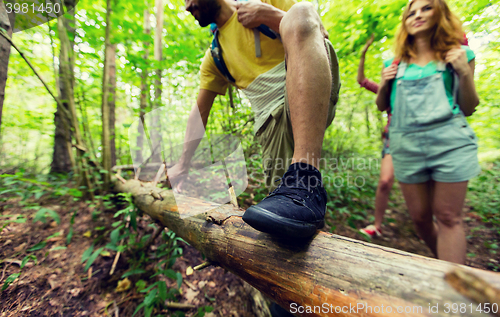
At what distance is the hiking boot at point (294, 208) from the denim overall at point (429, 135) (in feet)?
4.13

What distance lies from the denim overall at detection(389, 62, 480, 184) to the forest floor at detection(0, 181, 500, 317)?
1478 millimetres

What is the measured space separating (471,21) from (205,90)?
3.39 metres

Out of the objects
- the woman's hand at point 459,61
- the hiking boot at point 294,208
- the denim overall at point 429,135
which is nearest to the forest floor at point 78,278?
the hiking boot at point 294,208

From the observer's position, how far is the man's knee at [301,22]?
94 cm

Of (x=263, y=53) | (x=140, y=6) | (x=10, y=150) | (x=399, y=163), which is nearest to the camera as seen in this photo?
(x=263, y=53)

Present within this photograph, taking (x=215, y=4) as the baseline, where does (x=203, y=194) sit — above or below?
below

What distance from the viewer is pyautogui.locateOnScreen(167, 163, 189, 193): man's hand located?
1878 mm

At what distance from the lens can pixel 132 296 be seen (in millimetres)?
1609

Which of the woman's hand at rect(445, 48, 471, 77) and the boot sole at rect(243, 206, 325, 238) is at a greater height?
the woman's hand at rect(445, 48, 471, 77)

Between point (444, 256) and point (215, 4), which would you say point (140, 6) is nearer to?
point (215, 4)

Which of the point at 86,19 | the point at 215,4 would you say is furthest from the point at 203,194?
the point at 86,19

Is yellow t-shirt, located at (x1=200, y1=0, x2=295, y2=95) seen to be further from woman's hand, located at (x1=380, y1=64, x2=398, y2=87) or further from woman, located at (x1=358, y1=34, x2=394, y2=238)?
woman, located at (x1=358, y1=34, x2=394, y2=238)

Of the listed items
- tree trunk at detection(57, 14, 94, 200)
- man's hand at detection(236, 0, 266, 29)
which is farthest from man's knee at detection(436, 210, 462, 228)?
tree trunk at detection(57, 14, 94, 200)

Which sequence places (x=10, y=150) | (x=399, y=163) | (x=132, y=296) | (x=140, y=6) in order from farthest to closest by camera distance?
(x=10, y=150)
(x=140, y=6)
(x=399, y=163)
(x=132, y=296)
